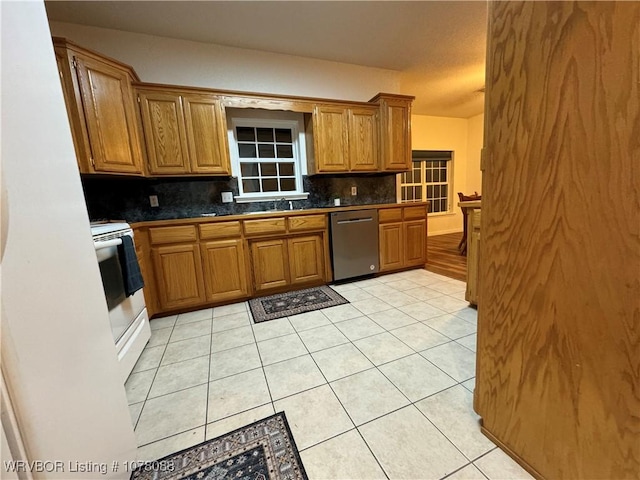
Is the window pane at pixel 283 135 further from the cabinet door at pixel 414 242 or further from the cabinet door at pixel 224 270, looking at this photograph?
the cabinet door at pixel 414 242

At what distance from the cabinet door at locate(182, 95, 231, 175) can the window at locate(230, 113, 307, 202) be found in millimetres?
346

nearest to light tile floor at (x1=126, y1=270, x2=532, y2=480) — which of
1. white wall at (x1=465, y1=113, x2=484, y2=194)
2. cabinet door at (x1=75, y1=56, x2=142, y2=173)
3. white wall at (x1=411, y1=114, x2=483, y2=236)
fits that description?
cabinet door at (x1=75, y1=56, x2=142, y2=173)

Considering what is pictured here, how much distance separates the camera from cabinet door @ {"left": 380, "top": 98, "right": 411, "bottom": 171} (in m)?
3.23

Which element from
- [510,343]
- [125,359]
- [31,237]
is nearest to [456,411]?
[510,343]

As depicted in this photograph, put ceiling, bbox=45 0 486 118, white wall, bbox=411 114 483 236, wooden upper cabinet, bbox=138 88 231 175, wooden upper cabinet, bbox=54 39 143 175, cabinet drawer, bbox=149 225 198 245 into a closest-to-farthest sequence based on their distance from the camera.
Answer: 1. wooden upper cabinet, bbox=54 39 143 175
2. ceiling, bbox=45 0 486 118
3. cabinet drawer, bbox=149 225 198 245
4. wooden upper cabinet, bbox=138 88 231 175
5. white wall, bbox=411 114 483 236

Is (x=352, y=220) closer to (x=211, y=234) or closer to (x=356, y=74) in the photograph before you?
(x=211, y=234)

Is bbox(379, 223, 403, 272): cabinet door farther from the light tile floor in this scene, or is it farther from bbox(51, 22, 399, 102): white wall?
bbox(51, 22, 399, 102): white wall

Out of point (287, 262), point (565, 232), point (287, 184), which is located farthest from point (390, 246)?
point (565, 232)

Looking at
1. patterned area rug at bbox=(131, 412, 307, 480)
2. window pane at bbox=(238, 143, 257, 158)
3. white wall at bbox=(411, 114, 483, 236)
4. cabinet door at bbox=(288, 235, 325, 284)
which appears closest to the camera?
patterned area rug at bbox=(131, 412, 307, 480)

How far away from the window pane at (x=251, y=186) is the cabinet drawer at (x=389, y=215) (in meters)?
1.57

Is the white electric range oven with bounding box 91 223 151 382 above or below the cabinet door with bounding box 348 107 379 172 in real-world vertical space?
below

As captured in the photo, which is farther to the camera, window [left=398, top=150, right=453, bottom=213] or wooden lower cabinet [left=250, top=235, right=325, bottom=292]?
window [left=398, top=150, right=453, bottom=213]

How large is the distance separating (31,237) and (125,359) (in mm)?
1204

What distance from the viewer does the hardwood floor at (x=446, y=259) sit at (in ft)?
10.7
